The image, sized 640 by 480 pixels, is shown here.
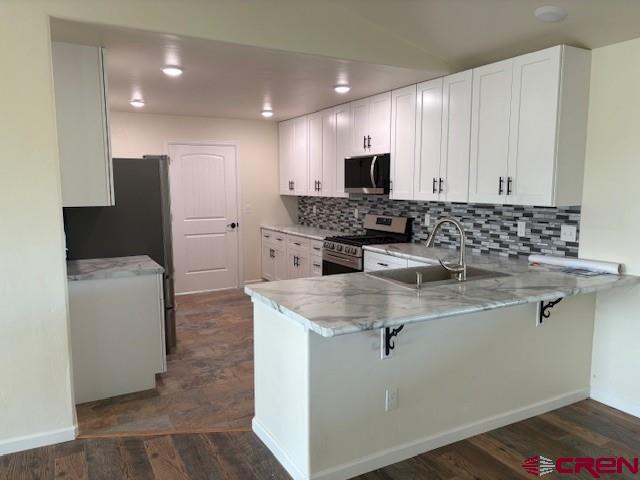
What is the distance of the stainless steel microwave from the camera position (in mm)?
4535

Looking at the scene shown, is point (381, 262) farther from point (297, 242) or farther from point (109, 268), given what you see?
point (109, 268)

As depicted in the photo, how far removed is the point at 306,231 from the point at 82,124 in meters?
3.35

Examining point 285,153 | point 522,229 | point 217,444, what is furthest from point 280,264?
point 217,444

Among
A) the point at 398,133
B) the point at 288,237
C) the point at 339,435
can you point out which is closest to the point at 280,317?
the point at 339,435

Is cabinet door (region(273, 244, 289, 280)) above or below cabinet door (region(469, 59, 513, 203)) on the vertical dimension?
below

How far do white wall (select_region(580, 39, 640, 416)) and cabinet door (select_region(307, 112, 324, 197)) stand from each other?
3.05 m

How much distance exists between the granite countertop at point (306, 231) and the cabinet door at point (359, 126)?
1.05 m

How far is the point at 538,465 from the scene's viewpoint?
251 cm

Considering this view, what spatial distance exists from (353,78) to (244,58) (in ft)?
3.30

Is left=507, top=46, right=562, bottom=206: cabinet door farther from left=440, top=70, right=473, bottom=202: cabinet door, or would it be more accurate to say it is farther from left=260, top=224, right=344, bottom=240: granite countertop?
left=260, top=224, right=344, bottom=240: granite countertop

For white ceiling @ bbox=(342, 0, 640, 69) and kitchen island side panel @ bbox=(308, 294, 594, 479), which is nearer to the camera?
kitchen island side panel @ bbox=(308, 294, 594, 479)

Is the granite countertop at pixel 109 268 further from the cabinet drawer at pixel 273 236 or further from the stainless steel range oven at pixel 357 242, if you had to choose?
the cabinet drawer at pixel 273 236

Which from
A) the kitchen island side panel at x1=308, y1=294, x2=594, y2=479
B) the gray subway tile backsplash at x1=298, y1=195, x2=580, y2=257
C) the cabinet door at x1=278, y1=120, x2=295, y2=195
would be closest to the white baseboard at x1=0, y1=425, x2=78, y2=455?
the kitchen island side panel at x1=308, y1=294, x2=594, y2=479

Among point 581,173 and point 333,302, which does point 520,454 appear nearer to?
point 333,302
